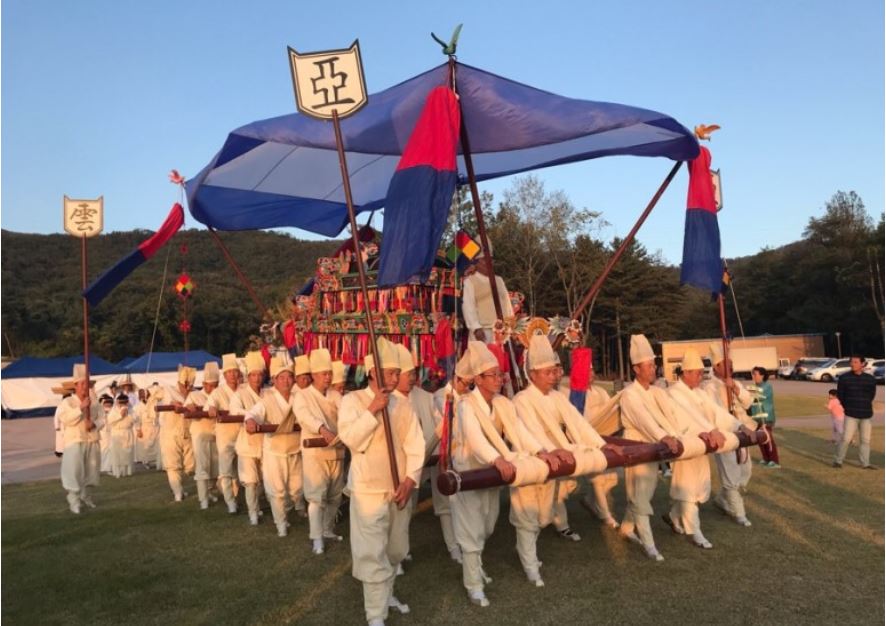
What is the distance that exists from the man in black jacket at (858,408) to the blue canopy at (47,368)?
1097 inches

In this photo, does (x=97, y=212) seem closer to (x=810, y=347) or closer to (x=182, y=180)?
(x=182, y=180)

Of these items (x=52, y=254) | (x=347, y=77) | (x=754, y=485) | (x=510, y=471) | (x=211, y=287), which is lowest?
(x=754, y=485)

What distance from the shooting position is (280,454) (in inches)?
297

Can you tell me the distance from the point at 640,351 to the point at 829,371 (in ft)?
112

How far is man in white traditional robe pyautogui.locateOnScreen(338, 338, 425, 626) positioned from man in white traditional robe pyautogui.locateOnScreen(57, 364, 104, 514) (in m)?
6.25

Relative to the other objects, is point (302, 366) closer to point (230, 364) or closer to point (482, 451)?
point (230, 364)

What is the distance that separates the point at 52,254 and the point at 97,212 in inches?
3064

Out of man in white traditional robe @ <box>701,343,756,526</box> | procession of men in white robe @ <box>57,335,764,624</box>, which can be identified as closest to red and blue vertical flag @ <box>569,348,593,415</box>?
procession of men in white robe @ <box>57,335,764,624</box>

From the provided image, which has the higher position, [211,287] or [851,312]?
[211,287]

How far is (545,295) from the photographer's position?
37.0 meters

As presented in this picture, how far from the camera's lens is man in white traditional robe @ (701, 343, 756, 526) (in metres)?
7.45

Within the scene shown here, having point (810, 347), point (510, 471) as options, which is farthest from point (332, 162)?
point (810, 347)

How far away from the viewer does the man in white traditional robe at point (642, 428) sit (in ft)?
20.7

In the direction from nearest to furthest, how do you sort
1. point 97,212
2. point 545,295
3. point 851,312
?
point 97,212, point 545,295, point 851,312
